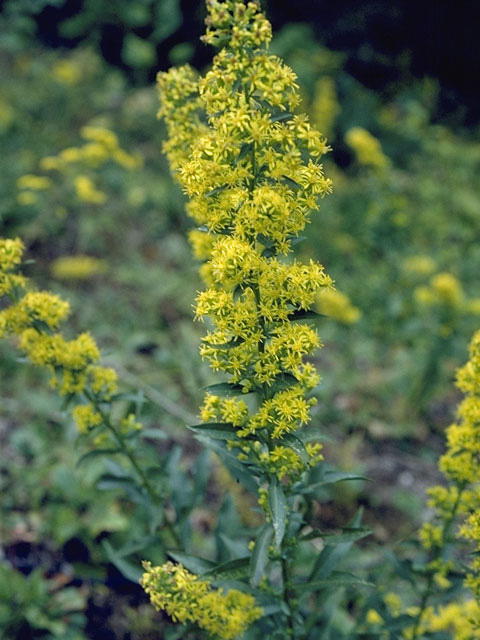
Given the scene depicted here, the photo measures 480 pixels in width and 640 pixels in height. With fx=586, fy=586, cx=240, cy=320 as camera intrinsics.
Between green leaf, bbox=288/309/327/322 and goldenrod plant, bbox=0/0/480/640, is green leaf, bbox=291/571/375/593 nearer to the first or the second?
goldenrod plant, bbox=0/0/480/640

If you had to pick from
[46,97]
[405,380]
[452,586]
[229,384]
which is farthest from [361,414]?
[46,97]

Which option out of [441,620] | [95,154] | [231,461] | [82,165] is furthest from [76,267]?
[441,620]

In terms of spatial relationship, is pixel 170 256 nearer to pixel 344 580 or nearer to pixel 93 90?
pixel 93 90

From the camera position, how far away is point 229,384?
2.04 m

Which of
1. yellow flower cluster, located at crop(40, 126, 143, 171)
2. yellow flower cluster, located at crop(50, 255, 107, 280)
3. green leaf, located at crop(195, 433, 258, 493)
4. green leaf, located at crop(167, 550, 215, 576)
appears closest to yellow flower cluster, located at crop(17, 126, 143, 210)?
yellow flower cluster, located at crop(40, 126, 143, 171)

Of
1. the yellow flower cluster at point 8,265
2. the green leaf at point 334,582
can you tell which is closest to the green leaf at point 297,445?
the green leaf at point 334,582

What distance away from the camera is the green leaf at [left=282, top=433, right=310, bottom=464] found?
1955 millimetres

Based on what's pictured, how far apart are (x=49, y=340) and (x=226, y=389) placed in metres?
0.83

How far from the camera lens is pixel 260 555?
208 centimetres

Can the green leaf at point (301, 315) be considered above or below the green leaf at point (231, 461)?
above

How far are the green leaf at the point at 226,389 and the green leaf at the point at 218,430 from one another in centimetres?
14

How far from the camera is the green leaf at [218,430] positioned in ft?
6.75

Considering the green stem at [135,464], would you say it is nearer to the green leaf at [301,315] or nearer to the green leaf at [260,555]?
the green leaf at [260,555]

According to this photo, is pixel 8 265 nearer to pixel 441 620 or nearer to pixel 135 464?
pixel 135 464
